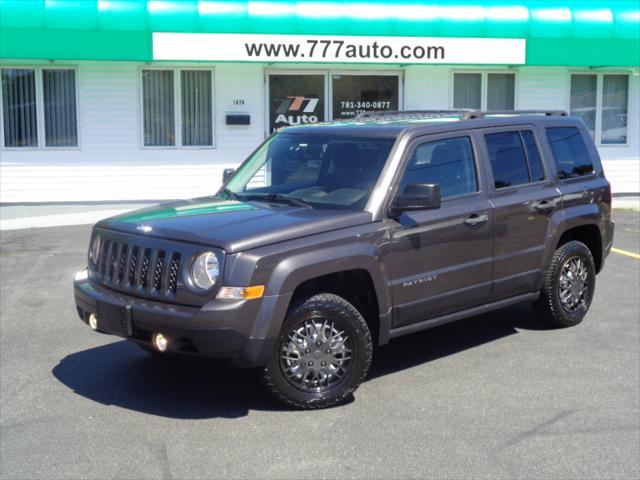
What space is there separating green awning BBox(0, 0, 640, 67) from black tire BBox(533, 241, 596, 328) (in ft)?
29.9

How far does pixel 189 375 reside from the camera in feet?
20.6

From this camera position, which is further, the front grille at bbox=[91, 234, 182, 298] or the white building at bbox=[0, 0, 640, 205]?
the white building at bbox=[0, 0, 640, 205]

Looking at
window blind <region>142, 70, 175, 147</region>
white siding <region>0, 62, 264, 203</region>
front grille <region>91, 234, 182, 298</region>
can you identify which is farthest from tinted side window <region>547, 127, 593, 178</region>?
window blind <region>142, 70, 175, 147</region>

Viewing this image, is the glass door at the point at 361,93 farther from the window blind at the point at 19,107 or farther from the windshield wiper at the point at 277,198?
the windshield wiper at the point at 277,198

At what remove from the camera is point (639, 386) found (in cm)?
602

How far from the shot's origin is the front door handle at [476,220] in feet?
21.0

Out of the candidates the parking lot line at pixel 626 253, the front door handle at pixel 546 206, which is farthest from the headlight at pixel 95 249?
the parking lot line at pixel 626 253

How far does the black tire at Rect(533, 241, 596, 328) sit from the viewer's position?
289 inches

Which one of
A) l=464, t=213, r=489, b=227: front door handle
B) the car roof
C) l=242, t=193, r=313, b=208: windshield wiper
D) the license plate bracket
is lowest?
the license plate bracket

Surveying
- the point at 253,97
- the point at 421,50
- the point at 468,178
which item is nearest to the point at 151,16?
the point at 253,97

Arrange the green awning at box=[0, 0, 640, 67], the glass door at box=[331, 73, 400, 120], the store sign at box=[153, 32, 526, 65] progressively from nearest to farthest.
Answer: the green awning at box=[0, 0, 640, 67] → the store sign at box=[153, 32, 526, 65] → the glass door at box=[331, 73, 400, 120]

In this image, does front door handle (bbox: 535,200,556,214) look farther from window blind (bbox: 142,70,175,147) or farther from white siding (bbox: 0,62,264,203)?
window blind (bbox: 142,70,175,147)

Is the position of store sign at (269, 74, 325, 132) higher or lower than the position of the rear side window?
higher

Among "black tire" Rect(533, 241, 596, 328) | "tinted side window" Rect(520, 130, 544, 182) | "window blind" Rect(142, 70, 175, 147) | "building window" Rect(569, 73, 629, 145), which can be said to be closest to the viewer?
"tinted side window" Rect(520, 130, 544, 182)
